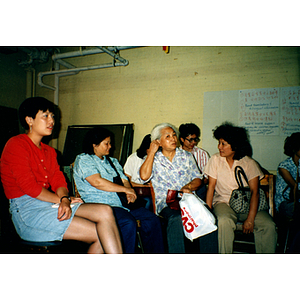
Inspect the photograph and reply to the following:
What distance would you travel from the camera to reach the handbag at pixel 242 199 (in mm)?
1934

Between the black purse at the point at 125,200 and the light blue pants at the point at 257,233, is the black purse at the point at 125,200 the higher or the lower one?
the higher one

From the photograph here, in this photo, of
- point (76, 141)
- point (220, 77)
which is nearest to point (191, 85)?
point (220, 77)

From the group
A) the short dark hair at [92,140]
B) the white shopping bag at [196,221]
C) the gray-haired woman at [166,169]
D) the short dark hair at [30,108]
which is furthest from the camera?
the gray-haired woman at [166,169]

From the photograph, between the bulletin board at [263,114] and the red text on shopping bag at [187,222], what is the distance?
77.1 inches

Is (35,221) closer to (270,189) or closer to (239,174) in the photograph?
(239,174)

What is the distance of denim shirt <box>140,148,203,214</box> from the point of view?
6.77ft

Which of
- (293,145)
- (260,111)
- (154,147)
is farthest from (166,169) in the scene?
(260,111)

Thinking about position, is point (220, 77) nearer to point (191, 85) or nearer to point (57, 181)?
point (191, 85)

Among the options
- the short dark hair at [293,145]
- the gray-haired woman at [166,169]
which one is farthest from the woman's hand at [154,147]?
the short dark hair at [293,145]

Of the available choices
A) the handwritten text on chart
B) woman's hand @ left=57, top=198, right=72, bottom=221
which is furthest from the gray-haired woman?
the handwritten text on chart

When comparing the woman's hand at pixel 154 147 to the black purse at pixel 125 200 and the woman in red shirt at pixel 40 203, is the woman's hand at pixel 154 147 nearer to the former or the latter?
the black purse at pixel 125 200

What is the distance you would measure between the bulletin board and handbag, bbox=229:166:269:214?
133cm

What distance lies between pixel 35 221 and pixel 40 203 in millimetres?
133
